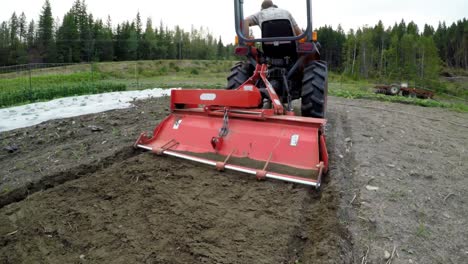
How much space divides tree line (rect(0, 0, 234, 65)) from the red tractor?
124 ft

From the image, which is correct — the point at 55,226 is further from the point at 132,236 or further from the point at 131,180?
the point at 131,180

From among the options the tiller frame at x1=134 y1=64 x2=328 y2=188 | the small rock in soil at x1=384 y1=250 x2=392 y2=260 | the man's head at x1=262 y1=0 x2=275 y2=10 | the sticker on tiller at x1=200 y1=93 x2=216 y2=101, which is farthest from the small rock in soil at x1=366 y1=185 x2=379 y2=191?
the man's head at x1=262 y1=0 x2=275 y2=10

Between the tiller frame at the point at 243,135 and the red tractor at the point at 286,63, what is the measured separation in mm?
450

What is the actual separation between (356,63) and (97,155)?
52475mm

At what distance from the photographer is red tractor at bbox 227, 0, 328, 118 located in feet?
14.8

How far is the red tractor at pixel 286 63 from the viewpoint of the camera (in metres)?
4.52

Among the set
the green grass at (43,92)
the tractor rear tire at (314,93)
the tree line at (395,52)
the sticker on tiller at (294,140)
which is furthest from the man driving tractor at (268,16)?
the tree line at (395,52)

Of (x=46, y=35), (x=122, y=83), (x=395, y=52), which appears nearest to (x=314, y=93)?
(x=122, y=83)

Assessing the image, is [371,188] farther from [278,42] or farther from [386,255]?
[278,42]

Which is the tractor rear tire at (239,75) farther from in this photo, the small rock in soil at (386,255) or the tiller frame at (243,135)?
the small rock in soil at (386,255)

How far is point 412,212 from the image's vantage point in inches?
109

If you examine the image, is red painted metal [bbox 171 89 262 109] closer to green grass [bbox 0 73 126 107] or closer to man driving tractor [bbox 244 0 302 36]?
man driving tractor [bbox 244 0 302 36]

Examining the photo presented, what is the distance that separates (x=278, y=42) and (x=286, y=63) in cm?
46

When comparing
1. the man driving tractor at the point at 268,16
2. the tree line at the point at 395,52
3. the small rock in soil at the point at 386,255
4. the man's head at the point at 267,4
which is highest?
the tree line at the point at 395,52
